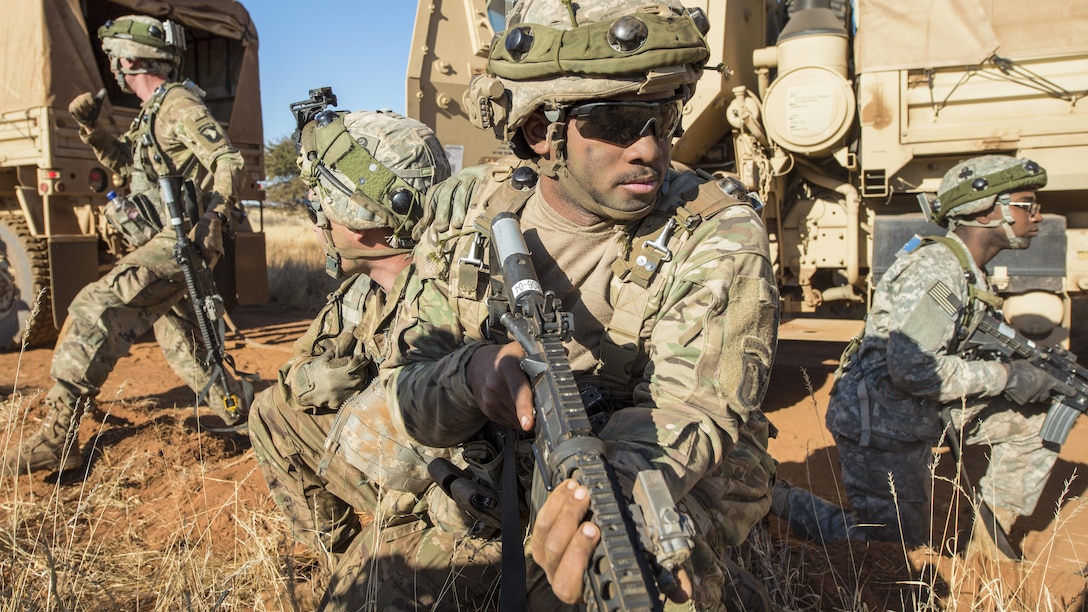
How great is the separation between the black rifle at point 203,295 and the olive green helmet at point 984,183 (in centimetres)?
387

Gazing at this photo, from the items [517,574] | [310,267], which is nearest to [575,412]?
[517,574]

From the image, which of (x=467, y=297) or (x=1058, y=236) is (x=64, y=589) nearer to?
(x=467, y=297)

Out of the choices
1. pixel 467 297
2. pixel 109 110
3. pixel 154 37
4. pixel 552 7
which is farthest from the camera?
pixel 109 110

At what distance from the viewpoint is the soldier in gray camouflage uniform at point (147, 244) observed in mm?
4219

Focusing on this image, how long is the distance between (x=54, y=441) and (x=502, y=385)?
3.47 m

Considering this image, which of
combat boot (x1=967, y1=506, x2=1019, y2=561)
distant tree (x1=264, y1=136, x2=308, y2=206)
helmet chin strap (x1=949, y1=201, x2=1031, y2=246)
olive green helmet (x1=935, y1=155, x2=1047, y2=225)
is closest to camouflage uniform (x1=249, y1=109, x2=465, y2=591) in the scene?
combat boot (x1=967, y1=506, x2=1019, y2=561)

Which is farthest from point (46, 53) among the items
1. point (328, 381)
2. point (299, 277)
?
point (328, 381)

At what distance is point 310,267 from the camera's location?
11.4 meters

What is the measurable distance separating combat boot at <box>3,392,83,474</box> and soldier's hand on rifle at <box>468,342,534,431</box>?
316 cm

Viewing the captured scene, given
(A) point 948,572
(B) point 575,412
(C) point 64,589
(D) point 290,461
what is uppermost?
(B) point 575,412

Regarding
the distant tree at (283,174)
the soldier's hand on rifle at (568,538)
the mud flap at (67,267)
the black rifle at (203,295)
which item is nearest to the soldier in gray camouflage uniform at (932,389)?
the soldier's hand on rifle at (568,538)

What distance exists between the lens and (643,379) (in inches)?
74.8

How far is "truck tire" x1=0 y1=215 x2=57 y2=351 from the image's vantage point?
7.18 meters

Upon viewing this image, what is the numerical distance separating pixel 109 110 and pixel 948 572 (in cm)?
747
